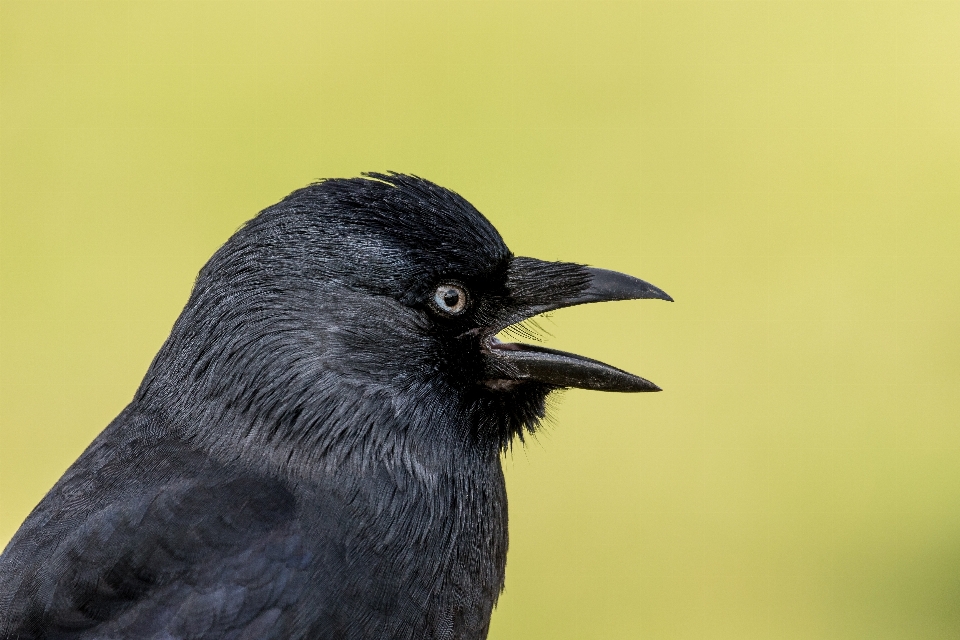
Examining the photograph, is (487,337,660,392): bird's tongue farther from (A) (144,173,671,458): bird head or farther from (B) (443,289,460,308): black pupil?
(B) (443,289,460,308): black pupil

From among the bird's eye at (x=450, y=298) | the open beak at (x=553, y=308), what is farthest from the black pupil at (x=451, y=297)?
the open beak at (x=553, y=308)

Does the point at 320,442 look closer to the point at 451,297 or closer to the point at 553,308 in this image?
the point at 451,297

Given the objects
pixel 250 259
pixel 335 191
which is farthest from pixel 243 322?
pixel 335 191

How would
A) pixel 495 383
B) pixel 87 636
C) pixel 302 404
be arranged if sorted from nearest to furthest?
pixel 87 636, pixel 302 404, pixel 495 383

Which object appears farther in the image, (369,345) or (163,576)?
(369,345)

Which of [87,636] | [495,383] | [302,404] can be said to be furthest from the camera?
[495,383]

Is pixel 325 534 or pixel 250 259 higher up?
pixel 250 259

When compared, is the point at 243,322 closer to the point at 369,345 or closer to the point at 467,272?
the point at 369,345
